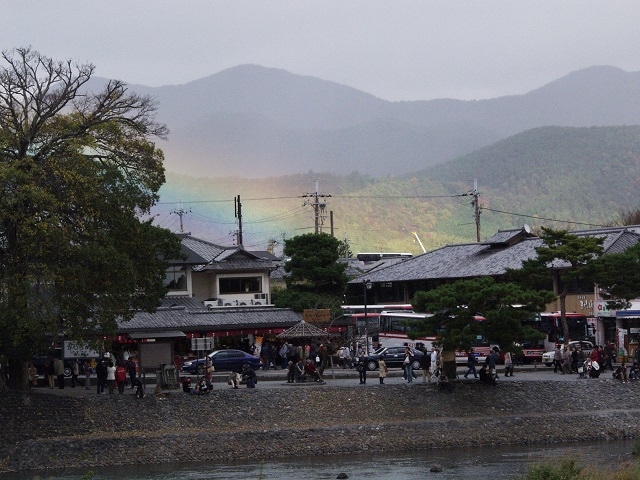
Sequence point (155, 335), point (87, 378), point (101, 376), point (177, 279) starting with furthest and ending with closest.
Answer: point (177, 279)
point (155, 335)
point (87, 378)
point (101, 376)

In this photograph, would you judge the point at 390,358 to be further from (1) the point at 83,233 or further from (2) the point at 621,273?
(1) the point at 83,233

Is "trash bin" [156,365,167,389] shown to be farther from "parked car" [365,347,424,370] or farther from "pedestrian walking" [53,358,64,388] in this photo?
"parked car" [365,347,424,370]

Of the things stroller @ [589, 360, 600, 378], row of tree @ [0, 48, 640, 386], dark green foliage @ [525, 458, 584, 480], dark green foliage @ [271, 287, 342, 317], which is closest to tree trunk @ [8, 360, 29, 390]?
row of tree @ [0, 48, 640, 386]

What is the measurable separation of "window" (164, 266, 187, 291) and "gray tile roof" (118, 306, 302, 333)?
6395mm

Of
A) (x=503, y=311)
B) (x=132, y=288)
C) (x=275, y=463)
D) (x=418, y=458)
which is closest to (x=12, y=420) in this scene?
(x=132, y=288)

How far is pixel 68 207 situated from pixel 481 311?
17595 millimetres

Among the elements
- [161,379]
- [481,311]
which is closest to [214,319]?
[161,379]

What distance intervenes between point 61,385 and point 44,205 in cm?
964

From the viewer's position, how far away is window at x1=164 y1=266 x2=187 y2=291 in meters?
69.3

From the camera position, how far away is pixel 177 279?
69.8 m

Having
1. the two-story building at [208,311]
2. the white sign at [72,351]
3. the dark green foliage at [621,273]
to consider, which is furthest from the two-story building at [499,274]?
the white sign at [72,351]

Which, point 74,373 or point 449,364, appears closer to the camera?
point 449,364

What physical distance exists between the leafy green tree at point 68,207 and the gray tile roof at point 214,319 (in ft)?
49.5

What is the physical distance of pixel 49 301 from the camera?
38.7 metres
